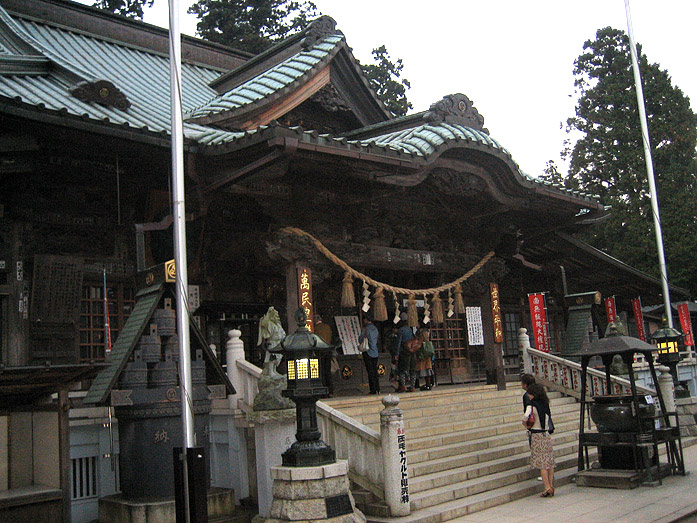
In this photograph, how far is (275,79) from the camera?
50.4 ft

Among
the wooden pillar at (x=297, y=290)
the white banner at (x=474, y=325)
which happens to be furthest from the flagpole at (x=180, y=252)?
the white banner at (x=474, y=325)

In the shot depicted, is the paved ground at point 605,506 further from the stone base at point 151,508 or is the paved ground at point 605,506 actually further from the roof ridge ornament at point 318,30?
the roof ridge ornament at point 318,30

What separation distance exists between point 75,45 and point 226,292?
7.92m

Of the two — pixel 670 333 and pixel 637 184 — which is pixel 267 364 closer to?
pixel 670 333

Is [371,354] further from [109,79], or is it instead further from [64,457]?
[109,79]

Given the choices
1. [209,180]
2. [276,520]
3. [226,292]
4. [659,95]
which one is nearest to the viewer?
[276,520]

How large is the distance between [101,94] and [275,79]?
404cm

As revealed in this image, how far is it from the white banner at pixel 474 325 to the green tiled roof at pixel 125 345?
1066 cm

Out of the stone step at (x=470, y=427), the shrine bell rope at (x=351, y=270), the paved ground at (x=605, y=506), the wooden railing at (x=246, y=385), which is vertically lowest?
the paved ground at (x=605, y=506)

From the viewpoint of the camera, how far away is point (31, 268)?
38.6ft

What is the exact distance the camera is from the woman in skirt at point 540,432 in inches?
410

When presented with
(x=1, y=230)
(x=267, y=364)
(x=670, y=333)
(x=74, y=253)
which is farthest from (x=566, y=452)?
(x=1, y=230)

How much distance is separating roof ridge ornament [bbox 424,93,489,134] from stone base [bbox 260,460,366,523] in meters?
8.29

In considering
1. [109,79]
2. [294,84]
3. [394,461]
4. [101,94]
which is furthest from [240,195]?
[394,461]
